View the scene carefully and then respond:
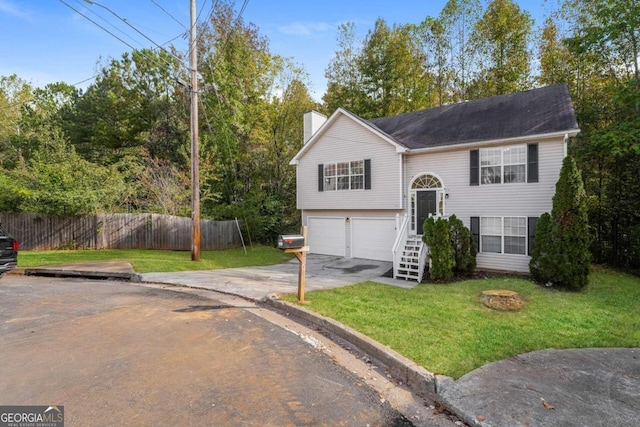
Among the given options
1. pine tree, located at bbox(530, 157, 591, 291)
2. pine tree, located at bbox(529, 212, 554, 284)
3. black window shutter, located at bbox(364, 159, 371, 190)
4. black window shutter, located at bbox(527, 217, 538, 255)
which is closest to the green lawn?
black window shutter, located at bbox(364, 159, 371, 190)

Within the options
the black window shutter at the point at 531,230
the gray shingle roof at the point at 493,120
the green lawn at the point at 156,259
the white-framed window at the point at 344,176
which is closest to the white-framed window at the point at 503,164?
the gray shingle roof at the point at 493,120

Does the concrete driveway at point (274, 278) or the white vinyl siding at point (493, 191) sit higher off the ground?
the white vinyl siding at point (493, 191)

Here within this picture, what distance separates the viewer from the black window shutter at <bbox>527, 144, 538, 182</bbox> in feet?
34.2

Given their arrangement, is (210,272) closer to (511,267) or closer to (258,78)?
(511,267)

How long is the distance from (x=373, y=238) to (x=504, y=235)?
486 cm

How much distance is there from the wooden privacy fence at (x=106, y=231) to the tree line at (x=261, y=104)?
2.10 feet

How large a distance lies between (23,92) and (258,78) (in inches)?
991

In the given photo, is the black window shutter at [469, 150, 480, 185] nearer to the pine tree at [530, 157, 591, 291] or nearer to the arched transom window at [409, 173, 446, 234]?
the arched transom window at [409, 173, 446, 234]

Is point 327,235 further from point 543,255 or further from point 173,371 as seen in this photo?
point 173,371

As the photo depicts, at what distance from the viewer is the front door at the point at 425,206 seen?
491 inches

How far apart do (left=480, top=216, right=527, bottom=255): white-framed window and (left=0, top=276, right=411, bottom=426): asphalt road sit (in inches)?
351

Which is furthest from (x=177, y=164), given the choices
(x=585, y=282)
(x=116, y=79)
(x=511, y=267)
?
(x=585, y=282)

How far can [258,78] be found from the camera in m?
22.1

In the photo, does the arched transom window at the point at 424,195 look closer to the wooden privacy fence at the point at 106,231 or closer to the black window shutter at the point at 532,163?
the black window shutter at the point at 532,163
